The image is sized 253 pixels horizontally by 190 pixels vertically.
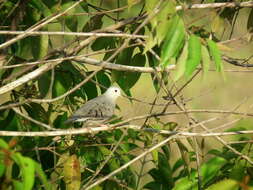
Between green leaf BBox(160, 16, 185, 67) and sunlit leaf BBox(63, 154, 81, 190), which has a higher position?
green leaf BBox(160, 16, 185, 67)

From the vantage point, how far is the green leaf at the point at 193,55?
2645mm

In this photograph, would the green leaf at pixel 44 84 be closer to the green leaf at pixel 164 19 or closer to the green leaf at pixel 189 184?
the green leaf at pixel 189 184

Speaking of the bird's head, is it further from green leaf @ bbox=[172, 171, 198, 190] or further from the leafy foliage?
green leaf @ bbox=[172, 171, 198, 190]

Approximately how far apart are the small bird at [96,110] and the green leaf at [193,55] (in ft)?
5.53

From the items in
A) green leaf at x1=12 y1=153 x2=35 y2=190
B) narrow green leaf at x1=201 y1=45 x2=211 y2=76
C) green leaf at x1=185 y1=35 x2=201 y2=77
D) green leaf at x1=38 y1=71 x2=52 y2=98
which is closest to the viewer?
green leaf at x1=12 y1=153 x2=35 y2=190

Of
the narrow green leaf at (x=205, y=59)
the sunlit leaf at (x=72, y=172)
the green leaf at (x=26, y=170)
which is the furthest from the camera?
the sunlit leaf at (x=72, y=172)

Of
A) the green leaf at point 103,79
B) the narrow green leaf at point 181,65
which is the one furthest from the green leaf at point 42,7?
the narrow green leaf at point 181,65

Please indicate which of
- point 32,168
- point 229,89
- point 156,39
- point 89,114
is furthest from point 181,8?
point 229,89

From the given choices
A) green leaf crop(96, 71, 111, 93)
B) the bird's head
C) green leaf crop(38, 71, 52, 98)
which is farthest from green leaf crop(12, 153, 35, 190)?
the bird's head

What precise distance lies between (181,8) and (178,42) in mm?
277

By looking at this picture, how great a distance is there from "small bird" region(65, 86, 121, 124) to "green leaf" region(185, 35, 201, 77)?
169 centimetres

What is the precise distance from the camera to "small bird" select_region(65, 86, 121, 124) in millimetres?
4627

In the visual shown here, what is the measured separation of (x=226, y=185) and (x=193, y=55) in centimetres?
97

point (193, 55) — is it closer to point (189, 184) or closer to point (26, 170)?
point (26, 170)
